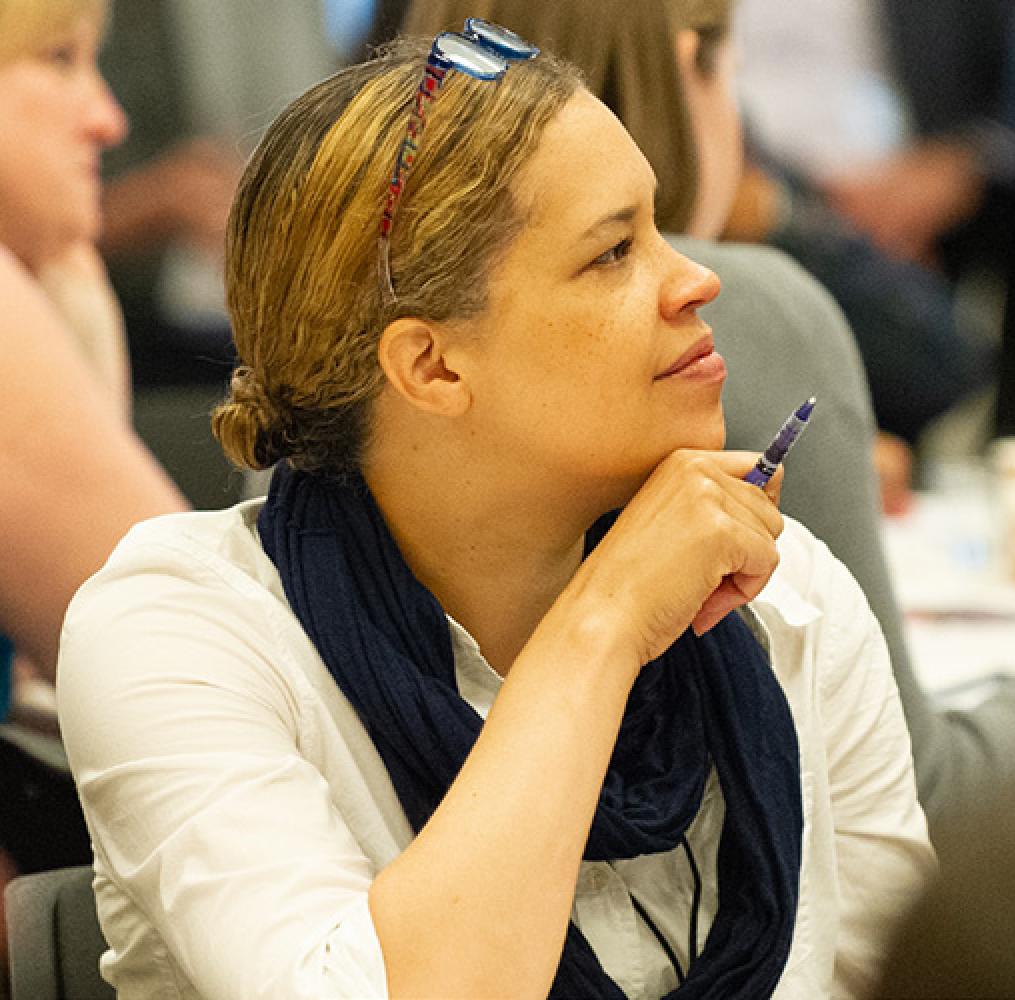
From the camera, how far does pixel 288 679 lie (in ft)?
4.43

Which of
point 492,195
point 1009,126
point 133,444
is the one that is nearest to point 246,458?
point 492,195

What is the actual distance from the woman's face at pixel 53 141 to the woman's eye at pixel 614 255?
1.28 metres

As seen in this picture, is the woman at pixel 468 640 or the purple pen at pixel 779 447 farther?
the purple pen at pixel 779 447

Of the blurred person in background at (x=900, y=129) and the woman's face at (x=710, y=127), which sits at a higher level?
the woman's face at (x=710, y=127)

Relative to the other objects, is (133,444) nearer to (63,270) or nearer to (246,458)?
(63,270)

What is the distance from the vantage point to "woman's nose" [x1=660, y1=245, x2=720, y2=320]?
4.48ft

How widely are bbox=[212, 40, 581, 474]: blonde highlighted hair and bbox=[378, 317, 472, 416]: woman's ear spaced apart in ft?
0.05

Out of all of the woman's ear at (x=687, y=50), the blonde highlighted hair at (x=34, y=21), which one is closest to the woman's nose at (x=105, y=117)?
the blonde highlighted hair at (x=34, y=21)

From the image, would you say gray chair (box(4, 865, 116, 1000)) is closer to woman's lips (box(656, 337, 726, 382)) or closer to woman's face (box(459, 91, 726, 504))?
woman's face (box(459, 91, 726, 504))

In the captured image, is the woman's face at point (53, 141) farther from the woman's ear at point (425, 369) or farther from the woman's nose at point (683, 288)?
the woman's nose at point (683, 288)

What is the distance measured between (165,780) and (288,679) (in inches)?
6.4

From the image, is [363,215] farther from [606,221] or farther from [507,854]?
[507,854]

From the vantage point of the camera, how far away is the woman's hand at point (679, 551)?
4.36ft

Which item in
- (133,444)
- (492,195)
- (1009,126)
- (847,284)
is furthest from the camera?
(1009,126)
